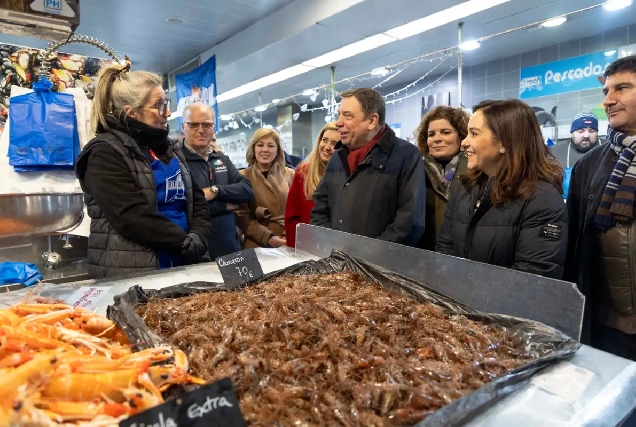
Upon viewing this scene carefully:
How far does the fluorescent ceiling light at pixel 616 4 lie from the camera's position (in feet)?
14.1

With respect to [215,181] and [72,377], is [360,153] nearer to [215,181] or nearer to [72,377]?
[215,181]

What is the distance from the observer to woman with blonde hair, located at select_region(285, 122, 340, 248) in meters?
3.08

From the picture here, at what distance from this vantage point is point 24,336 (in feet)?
3.06

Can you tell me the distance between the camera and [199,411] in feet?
2.38

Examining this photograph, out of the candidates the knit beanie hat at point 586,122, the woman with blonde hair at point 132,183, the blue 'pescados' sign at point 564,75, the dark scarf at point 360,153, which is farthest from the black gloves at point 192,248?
the blue 'pescados' sign at point 564,75

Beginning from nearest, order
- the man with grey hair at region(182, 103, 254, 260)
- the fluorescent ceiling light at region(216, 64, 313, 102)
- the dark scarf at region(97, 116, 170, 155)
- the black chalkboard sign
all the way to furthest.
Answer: the black chalkboard sign → the dark scarf at region(97, 116, 170, 155) → the man with grey hair at region(182, 103, 254, 260) → the fluorescent ceiling light at region(216, 64, 313, 102)

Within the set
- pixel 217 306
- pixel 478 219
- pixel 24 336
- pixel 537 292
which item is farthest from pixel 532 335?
pixel 24 336

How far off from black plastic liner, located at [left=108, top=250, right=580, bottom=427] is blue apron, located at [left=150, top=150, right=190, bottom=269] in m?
0.50

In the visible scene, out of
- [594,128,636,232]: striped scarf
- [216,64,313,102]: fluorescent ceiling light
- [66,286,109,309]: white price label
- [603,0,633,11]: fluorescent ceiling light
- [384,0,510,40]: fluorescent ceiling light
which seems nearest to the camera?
[66,286,109,309]: white price label

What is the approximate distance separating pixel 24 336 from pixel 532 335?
126 centimetres

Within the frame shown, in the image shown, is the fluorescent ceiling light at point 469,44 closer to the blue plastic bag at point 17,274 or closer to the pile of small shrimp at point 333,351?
the pile of small shrimp at point 333,351

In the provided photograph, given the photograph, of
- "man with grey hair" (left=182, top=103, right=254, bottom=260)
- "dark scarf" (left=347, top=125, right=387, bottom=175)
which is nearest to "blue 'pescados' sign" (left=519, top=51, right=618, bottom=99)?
"dark scarf" (left=347, top=125, right=387, bottom=175)

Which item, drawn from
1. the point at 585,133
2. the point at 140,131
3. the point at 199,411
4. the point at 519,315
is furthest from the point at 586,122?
the point at 199,411

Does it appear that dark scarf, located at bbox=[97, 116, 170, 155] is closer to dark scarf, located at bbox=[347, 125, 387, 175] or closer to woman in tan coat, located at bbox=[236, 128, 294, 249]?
dark scarf, located at bbox=[347, 125, 387, 175]
